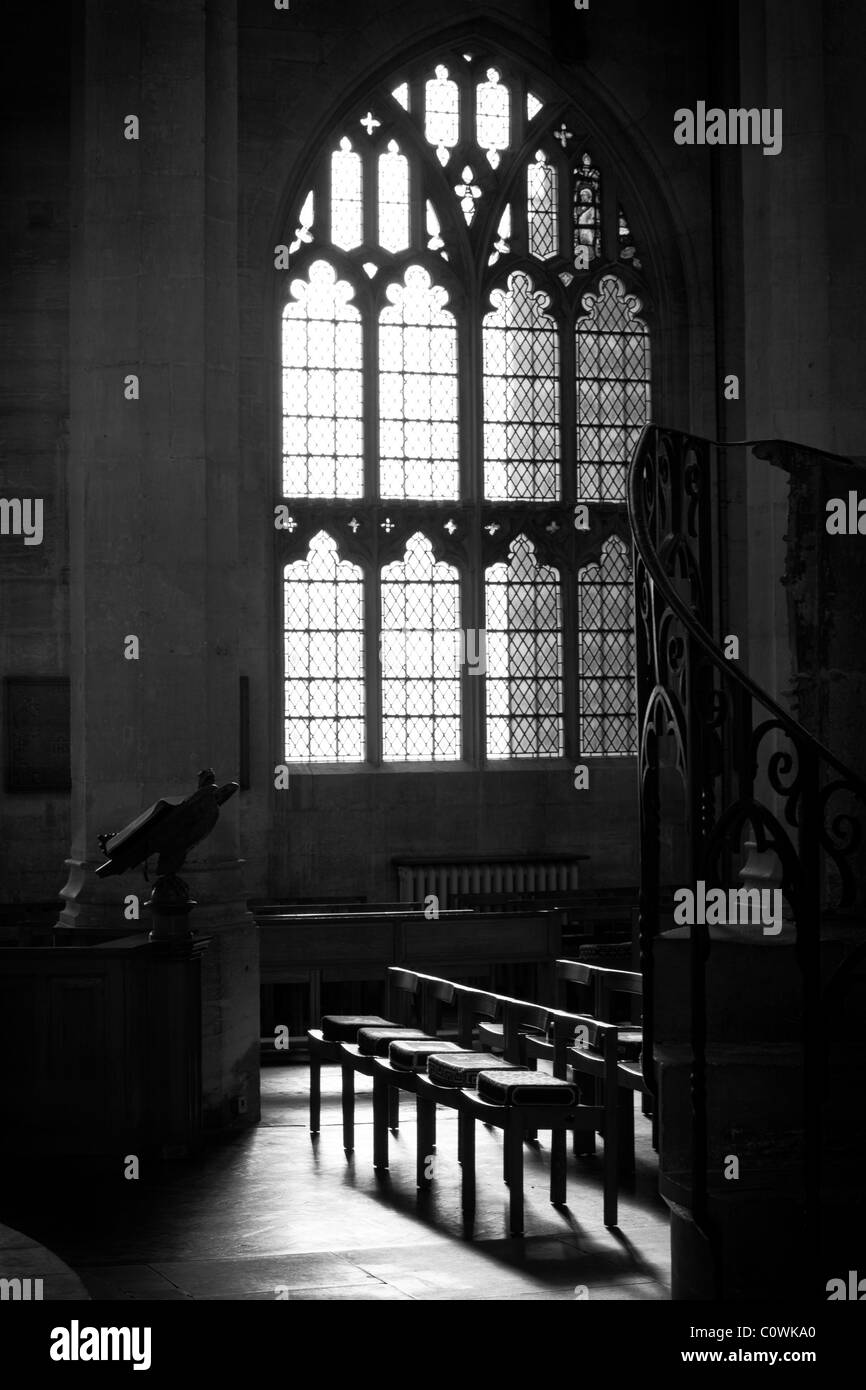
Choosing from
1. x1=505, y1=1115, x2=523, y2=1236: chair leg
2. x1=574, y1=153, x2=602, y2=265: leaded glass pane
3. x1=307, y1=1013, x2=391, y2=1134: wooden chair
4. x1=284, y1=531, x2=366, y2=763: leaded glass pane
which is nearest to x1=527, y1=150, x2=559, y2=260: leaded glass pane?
x1=574, y1=153, x2=602, y2=265: leaded glass pane

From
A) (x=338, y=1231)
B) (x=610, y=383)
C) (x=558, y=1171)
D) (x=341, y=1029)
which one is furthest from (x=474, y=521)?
(x=338, y=1231)

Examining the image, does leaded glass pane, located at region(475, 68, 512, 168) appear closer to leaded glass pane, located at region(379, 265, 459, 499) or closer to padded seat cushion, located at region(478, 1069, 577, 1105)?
leaded glass pane, located at region(379, 265, 459, 499)

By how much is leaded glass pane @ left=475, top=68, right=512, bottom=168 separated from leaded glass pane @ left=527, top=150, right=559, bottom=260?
0.34m

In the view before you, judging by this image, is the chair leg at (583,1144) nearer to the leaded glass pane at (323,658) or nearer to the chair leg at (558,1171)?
the chair leg at (558,1171)

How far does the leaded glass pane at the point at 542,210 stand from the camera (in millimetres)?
14250

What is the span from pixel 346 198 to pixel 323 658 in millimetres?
3744

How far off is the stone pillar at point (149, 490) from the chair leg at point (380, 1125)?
4.59ft

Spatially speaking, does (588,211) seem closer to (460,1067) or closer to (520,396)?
(520,396)

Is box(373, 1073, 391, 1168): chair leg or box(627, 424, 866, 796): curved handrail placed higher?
box(627, 424, 866, 796): curved handrail

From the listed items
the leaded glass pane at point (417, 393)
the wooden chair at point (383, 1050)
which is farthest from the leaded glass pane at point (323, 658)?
the wooden chair at point (383, 1050)

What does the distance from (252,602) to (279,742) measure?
3.69 feet

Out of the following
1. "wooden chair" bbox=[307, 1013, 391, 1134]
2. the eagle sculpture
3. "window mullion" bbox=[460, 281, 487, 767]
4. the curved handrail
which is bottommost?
"wooden chair" bbox=[307, 1013, 391, 1134]

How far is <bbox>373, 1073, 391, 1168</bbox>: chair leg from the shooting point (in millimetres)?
7328

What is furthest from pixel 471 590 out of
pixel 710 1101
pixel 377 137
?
pixel 710 1101
